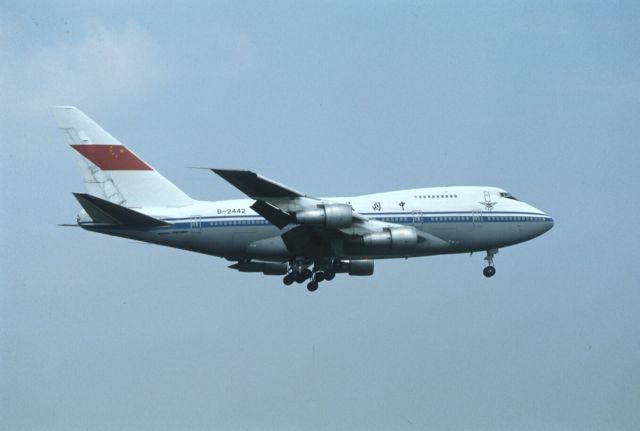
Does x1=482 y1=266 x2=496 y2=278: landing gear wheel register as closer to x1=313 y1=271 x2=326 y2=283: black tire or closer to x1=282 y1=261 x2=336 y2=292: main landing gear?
x1=282 y1=261 x2=336 y2=292: main landing gear

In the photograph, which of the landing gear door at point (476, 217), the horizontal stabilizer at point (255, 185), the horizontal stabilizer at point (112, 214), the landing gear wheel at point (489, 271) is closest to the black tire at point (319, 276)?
the horizontal stabilizer at point (255, 185)

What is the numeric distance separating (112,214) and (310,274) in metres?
11.7

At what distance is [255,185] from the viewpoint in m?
51.3

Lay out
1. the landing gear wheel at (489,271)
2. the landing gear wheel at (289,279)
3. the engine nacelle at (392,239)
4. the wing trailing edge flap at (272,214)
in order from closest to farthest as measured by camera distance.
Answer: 1. the wing trailing edge flap at (272,214)
2. the engine nacelle at (392,239)
3. the landing gear wheel at (289,279)
4. the landing gear wheel at (489,271)

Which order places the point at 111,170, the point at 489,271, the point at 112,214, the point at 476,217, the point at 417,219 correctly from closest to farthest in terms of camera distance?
the point at 112,214
the point at 417,219
the point at 111,170
the point at 476,217
the point at 489,271

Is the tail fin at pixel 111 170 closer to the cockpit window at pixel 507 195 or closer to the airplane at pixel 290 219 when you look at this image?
the airplane at pixel 290 219

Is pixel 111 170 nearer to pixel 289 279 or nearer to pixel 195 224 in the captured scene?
pixel 195 224

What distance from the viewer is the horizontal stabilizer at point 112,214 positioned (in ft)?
173

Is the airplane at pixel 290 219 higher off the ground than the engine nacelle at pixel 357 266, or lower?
higher

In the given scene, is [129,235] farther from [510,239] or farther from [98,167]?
[510,239]

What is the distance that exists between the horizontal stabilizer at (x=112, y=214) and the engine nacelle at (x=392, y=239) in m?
11.0

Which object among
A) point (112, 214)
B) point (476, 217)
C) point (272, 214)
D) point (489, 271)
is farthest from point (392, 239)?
point (112, 214)

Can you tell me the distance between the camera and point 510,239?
6081 cm

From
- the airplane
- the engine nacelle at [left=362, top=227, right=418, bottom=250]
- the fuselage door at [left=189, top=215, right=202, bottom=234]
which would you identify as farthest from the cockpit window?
the fuselage door at [left=189, top=215, right=202, bottom=234]
